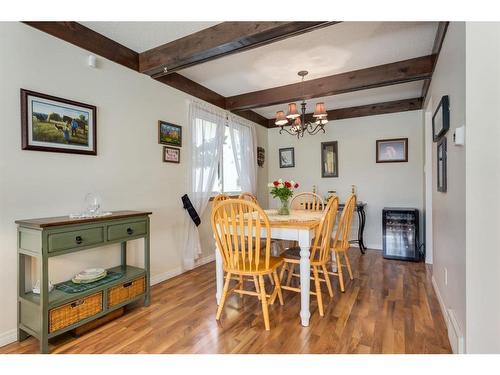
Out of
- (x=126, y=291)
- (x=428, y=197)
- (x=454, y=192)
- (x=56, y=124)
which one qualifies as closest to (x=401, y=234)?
(x=428, y=197)

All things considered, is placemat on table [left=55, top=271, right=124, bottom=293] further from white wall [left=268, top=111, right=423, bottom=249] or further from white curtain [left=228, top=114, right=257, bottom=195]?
white wall [left=268, top=111, right=423, bottom=249]

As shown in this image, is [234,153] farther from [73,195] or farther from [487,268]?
[487,268]

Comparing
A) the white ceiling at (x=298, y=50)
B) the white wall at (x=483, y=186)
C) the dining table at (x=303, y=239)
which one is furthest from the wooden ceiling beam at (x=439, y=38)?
the dining table at (x=303, y=239)

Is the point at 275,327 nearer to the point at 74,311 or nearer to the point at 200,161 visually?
the point at 74,311

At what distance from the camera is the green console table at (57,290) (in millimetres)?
1728

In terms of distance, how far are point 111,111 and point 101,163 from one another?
520 mm

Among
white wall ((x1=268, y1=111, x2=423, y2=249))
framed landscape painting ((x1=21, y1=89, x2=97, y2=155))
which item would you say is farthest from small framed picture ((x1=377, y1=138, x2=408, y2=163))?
framed landscape painting ((x1=21, y1=89, x2=97, y2=155))

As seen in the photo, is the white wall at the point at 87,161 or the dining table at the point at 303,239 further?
the dining table at the point at 303,239

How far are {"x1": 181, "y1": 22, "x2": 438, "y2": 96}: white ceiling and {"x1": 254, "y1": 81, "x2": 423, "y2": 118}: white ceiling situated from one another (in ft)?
2.97

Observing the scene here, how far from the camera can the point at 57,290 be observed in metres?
1.96

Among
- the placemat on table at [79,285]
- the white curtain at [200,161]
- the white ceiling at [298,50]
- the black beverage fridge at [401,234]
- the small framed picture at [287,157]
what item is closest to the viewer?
the placemat on table at [79,285]

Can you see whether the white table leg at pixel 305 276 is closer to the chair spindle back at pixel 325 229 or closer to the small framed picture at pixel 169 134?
the chair spindle back at pixel 325 229

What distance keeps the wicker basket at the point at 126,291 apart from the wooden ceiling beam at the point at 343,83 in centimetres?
286

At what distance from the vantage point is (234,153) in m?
4.33
